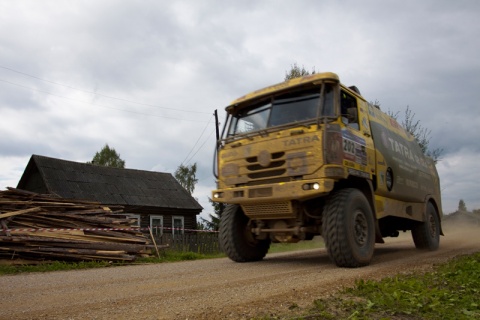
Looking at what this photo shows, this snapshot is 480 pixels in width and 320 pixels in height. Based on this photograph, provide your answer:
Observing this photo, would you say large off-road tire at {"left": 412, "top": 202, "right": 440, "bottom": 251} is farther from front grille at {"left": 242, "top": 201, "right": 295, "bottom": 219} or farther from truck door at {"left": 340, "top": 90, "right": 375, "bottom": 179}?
front grille at {"left": 242, "top": 201, "right": 295, "bottom": 219}

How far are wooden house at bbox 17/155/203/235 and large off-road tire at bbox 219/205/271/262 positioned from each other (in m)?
15.4

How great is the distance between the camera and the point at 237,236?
8.63m

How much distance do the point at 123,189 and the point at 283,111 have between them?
21.0 metres

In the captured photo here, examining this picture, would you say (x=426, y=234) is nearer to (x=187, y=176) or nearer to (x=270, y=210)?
(x=270, y=210)

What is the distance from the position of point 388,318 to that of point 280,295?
1.40 m

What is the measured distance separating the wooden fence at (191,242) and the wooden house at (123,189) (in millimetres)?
5084

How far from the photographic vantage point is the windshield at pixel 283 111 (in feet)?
24.8

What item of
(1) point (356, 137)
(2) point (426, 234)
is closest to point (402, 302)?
(1) point (356, 137)

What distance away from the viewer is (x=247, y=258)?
8.84 m

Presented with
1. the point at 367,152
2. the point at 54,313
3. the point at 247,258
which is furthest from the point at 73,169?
the point at 54,313

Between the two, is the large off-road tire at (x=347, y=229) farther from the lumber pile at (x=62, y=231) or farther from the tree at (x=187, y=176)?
the tree at (x=187, y=176)

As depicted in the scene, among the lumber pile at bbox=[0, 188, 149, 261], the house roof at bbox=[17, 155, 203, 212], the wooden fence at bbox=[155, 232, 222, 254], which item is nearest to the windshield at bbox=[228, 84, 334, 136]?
the lumber pile at bbox=[0, 188, 149, 261]

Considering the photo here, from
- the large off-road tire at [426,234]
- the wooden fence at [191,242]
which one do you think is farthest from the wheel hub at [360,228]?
the wooden fence at [191,242]

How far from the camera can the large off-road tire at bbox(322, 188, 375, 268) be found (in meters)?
6.98
